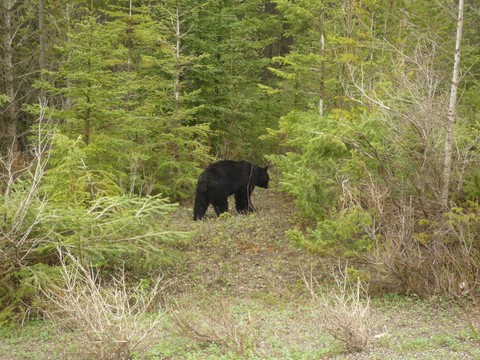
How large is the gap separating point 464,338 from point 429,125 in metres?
3.68

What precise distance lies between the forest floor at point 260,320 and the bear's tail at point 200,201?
1.69 metres

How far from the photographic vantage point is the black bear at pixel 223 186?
1377cm

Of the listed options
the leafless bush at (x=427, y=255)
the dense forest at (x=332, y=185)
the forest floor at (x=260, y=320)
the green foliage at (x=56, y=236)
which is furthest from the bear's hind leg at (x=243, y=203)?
the leafless bush at (x=427, y=255)

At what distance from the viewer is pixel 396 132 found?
9.54 meters

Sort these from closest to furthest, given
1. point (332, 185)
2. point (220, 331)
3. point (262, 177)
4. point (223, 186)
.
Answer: point (220, 331), point (332, 185), point (223, 186), point (262, 177)

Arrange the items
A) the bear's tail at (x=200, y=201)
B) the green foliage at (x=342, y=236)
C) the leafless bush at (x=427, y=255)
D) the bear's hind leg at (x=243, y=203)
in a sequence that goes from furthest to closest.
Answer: the bear's hind leg at (x=243, y=203) → the bear's tail at (x=200, y=201) → the green foliage at (x=342, y=236) → the leafless bush at (x=427, y=255)

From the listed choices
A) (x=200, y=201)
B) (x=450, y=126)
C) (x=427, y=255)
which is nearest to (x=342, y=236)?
(x=427, y=255)

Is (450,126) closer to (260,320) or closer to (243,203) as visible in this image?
(260,320)

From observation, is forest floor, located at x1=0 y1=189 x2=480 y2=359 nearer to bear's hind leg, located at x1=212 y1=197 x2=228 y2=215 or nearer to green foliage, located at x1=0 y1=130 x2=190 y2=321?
green foliage, located at x1=0 y1=130 x2=190 y2=321

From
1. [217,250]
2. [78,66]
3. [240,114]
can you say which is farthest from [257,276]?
[240,114]

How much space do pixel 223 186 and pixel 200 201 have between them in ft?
2.32

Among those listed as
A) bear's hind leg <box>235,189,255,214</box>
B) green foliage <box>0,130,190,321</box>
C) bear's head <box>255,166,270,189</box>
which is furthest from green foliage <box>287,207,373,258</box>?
bear's head <box>255,166,270,189</box>

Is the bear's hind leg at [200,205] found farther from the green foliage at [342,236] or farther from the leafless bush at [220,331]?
the leafless bush at [220,331]

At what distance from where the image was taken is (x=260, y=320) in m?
7.88
